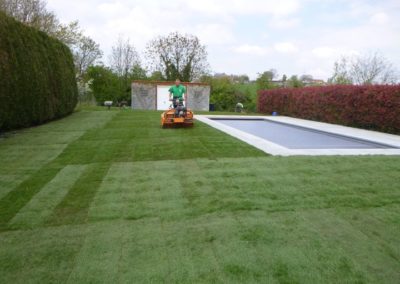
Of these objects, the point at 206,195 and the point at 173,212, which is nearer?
the point at 173,212

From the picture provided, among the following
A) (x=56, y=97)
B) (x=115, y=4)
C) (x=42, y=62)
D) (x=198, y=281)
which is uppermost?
(x=115, y=4)

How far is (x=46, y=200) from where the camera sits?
13.0ft

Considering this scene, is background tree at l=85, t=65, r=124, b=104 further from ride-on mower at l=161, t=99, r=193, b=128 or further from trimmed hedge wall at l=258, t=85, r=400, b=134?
ride-on mower at l=161, t=99, r=193, b=128

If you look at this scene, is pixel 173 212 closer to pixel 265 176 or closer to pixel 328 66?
pixel 265 176

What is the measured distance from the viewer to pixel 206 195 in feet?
13.5

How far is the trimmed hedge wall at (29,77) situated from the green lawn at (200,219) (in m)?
3.99

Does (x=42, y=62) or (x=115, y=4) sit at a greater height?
(x=115, y=4)

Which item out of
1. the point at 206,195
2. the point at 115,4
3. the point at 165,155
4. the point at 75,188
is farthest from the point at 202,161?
the point at 115,4

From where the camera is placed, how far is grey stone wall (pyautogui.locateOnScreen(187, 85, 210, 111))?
985 inches

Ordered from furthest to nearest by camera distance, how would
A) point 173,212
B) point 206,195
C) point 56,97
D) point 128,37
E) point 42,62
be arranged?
point 128,37, point 56,97, point 42,62, point 206,195, point 173,212

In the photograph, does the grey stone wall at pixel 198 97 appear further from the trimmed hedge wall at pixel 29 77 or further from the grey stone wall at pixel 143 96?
the trimmed hedge wall at pixel 29 77

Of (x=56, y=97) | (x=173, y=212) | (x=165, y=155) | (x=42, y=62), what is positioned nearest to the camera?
(x=173, y=212)

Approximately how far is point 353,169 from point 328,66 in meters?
24.4

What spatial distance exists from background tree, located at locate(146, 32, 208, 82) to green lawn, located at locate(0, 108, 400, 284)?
1037 inches
